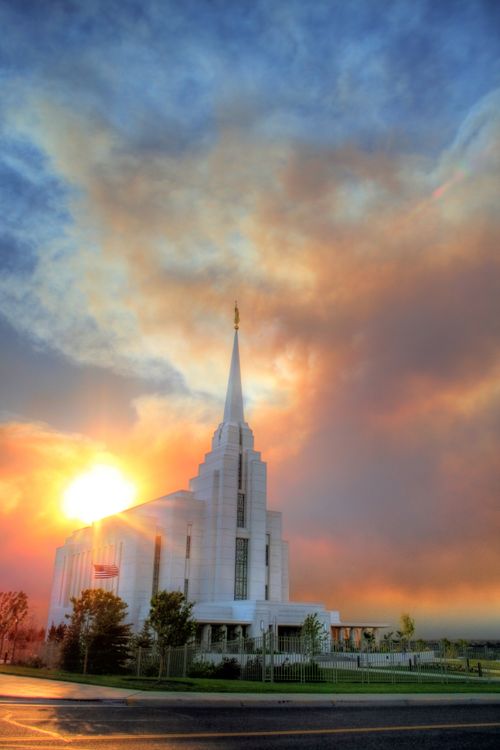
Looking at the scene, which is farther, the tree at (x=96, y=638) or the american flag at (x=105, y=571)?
the american flag at (x=105, y=571)

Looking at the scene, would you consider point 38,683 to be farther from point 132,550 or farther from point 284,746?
point 132,550

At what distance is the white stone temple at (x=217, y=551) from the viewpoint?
57844 mm

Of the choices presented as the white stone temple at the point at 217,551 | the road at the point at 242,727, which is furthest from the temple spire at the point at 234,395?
the road at the point at 242,727

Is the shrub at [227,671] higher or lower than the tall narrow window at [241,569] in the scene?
lower

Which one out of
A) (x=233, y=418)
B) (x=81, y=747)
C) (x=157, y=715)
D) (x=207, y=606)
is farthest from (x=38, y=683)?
(x=233, y=418)

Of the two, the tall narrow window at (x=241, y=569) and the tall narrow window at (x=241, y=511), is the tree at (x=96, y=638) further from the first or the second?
the tall narrow window at (x=241, y=511)

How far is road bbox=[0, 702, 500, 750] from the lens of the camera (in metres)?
10.2

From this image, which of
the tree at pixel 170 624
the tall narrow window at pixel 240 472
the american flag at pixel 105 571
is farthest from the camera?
the tall narrow window at pixel 240 472

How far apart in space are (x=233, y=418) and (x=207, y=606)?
2334cm

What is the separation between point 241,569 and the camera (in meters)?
65.4

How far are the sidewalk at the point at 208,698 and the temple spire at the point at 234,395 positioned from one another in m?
53.6

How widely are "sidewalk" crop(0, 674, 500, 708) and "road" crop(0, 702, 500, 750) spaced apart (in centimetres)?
69

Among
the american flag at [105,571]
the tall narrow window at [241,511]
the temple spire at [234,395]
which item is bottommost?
the american flag at [105,571]

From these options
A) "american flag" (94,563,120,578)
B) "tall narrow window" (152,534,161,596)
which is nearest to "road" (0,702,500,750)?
"american flag" (94,563,120,578)
